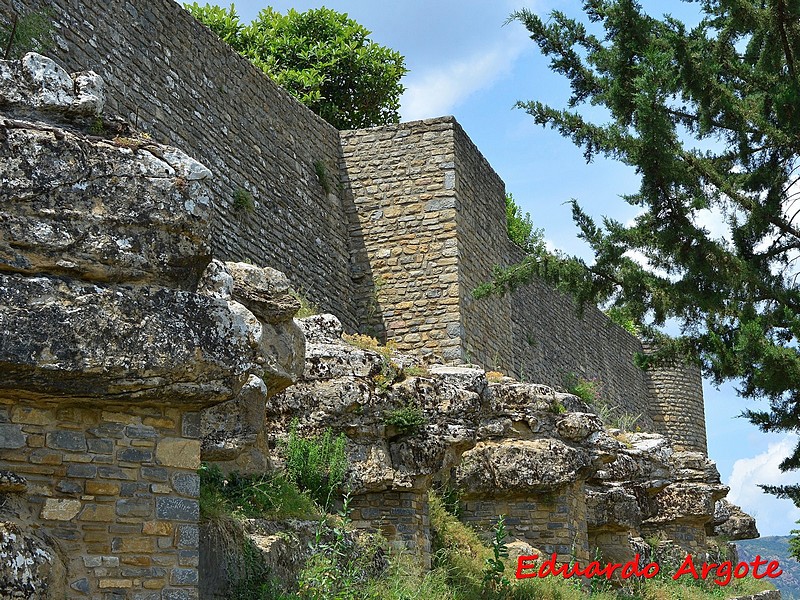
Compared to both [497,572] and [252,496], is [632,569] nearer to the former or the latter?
[497,572]

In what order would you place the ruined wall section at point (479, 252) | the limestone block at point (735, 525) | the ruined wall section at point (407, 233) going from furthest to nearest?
1. the limestone block at point (735, 525)
2. the ruined wall section at point (479, 252)
3. the ruined wall section at point (407, 233)

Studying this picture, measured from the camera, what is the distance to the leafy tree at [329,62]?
68.6ft

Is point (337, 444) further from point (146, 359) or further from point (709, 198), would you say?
point (709, 198)

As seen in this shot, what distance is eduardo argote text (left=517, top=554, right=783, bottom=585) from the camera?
1026cm

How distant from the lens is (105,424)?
5.03 m

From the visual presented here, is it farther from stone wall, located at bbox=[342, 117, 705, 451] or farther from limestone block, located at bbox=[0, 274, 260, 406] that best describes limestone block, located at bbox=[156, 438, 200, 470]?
stone wall, located at bbox=[342, 117, 705, 451]

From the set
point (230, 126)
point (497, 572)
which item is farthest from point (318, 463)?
point (230, 126)

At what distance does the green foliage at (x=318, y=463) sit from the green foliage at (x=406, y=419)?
22.0 inches

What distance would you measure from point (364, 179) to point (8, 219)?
475 inches

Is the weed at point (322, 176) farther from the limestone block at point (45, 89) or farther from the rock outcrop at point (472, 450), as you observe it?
the limestone block at point (45, 89)

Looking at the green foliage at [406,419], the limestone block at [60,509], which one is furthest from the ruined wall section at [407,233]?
the limestone block at [60,509]

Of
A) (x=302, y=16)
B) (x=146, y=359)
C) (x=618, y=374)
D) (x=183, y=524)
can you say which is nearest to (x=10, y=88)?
(x=146, y=359)

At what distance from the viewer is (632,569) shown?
13.1 meters

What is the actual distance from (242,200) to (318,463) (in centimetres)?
622
